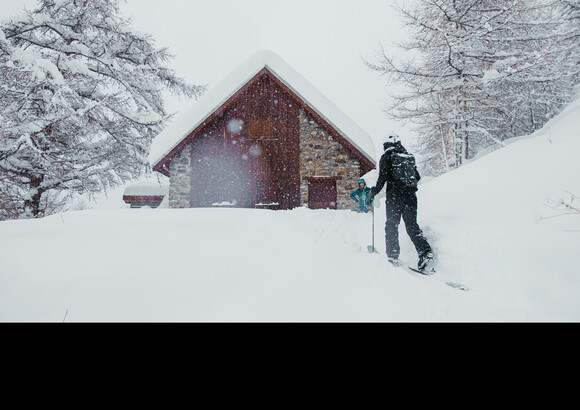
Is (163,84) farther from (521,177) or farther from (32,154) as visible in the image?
(521,177)

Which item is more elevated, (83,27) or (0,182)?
(83,27)

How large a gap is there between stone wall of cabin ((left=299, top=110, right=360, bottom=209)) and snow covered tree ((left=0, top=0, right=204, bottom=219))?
17.9 ft

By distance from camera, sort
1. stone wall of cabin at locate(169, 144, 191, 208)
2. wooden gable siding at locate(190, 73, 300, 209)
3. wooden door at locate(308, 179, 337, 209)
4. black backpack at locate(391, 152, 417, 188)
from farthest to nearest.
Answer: wooden door at locate(308, 179, 337, 209)
wooden gable siding at locate(190, 73, 300, 209)
stone wall of cabin at locate(169, 144, 191, 208)
black backpack at locate(391, 152, 417, 188)

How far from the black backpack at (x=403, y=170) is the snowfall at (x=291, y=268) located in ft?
3.41

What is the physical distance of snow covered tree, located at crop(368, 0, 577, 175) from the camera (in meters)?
8.58

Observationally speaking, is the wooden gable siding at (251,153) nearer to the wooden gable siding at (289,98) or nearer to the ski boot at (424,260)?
the wooden gable siding at (289,98)

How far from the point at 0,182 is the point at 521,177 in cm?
1354

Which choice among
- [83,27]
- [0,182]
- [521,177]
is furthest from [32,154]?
[521,177]

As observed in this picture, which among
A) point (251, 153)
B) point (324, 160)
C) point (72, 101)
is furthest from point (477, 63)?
point (72, 101)

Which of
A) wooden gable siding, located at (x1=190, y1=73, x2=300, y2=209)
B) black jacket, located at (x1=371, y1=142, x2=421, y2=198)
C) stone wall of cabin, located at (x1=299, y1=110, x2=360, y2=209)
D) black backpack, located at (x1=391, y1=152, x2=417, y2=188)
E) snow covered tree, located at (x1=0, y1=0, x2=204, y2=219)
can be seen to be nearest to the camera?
black backpack, located at (x1=391, y1=152, x2=417, y2=188)

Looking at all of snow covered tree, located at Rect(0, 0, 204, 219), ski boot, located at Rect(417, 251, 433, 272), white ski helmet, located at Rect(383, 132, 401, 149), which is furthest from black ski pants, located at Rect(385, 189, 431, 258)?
snow covered tree, located at Rect(0, 0, 204, 219)

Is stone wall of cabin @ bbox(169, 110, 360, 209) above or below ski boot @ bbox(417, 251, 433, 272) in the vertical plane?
above

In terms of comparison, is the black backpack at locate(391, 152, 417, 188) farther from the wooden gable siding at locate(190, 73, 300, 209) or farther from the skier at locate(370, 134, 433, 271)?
the wooden gable siding at locate(190, 73, 300, 209)
